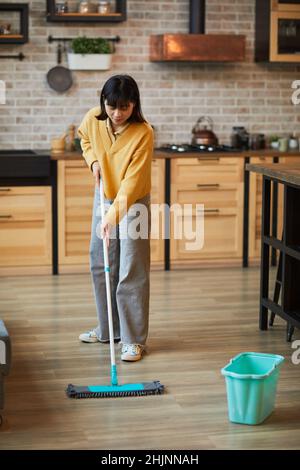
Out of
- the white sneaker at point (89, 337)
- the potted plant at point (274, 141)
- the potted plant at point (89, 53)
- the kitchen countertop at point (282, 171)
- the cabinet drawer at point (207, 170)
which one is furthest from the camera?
the potted plant at point (274, 141)

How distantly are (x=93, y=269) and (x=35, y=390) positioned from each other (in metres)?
0.83

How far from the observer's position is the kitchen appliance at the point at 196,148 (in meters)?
6.70

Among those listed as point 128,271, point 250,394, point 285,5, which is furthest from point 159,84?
point 250,394

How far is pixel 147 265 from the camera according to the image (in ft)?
14.5

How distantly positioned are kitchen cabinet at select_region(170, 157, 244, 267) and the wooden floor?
0.38 m

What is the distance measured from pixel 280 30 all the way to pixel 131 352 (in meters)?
3.46

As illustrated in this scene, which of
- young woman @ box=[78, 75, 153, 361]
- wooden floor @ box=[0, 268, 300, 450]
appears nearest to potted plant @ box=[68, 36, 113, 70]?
wooden floor @ box=[0, 268, 300, 450]

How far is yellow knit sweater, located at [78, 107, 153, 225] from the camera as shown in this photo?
420 cm

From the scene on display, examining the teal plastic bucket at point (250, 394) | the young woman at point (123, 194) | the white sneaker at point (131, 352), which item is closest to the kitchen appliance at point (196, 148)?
the young woman at point (123, 194)

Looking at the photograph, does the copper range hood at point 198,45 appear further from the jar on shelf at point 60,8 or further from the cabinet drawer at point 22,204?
the cabinet drawer at point 22,204

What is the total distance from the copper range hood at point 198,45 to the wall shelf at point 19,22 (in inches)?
39.4

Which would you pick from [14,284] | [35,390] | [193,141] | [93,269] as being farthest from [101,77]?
[35,390]

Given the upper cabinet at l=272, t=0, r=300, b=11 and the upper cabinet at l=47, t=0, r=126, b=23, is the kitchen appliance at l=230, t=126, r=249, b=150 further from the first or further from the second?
the upper cabinet at l=47, t=0, r=126, b=23
